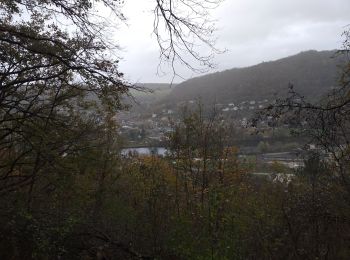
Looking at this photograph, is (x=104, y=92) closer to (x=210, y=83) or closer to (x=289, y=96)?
(x=289, y=96)

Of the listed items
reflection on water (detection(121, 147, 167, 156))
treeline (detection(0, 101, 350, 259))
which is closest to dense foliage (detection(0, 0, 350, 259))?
treeline (detection(0, 101, 350, 259))

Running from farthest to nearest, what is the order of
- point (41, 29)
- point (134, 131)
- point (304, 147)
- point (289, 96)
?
point (134, 131), point (41, 29), point (304, 147), point (289, 96)

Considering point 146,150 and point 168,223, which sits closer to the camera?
point 168,223

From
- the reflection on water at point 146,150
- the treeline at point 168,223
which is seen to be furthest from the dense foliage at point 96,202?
the reflection on water at point 146,150

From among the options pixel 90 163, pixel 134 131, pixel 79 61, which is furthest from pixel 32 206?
pixel 134 131

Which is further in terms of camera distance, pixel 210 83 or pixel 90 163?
pixel 210 83

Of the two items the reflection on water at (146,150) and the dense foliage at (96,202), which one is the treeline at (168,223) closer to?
the dense foliage at (96,202)

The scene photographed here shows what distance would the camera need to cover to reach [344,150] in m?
8.46

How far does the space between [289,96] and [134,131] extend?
16.5 metres

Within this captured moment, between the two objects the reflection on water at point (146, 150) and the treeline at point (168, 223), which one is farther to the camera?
the reflection on water at point (146, 150)

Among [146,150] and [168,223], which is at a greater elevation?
[168,223]

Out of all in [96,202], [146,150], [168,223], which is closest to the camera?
[168,223]

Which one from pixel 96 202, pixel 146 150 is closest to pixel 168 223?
pixel 96 202

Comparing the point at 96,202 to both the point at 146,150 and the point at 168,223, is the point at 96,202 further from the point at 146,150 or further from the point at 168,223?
the point at 146,150
